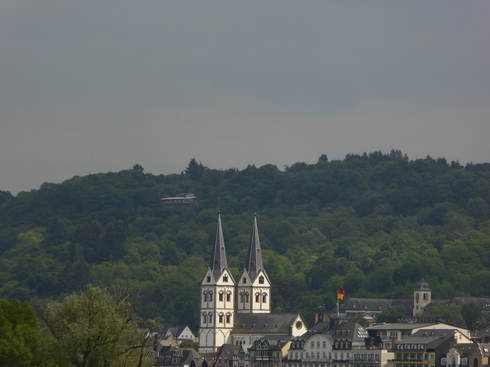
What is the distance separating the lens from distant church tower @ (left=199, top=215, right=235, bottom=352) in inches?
6186

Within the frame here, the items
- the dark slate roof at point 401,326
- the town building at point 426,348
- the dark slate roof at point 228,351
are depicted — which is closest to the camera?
the town building at point 426,348

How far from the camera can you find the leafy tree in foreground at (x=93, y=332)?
2985 inches

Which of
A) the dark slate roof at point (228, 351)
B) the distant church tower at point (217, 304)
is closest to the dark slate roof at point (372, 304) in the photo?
the distant church tower at point (217, 304)

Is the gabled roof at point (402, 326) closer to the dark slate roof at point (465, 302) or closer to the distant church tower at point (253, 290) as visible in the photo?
the distant church tower at point (253, 290)

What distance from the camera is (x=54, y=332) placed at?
77875mm

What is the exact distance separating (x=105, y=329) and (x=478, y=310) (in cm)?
9366

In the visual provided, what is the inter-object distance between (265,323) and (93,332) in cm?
7940

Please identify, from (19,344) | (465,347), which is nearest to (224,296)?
(465,347)

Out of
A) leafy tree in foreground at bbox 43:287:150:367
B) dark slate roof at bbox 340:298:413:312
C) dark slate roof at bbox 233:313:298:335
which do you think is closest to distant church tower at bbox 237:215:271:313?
dark slate roof at bbox 233:313:298:335

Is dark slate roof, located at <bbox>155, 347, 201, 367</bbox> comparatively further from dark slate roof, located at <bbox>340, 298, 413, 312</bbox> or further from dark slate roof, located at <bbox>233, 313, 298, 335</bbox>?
dark slate roof, located at <bbox>340, 298, 413, 312</bbox>

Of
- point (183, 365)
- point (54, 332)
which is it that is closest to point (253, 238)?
point (183, 365)

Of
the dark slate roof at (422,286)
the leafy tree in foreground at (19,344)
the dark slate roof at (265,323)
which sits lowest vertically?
the leafy tree in foreground at (19,344)

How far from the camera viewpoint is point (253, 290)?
162 metres

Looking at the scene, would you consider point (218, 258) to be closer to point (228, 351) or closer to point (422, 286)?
point (228, 351)
